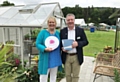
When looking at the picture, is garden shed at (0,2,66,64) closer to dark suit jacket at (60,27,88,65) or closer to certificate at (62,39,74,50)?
dark suit jacket at (60,27,88,65)

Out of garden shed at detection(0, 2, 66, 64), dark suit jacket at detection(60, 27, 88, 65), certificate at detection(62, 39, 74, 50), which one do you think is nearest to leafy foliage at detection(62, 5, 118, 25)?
garden shed at detection(0, 2, 66, 64)

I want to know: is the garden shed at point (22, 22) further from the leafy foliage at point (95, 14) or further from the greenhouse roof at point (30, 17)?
the leafy foliage at point (95, 14)

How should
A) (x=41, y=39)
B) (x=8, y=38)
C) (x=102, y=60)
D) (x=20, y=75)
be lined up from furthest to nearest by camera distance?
(x=8, y=38) < (x=102, y=60) < (x=20, y=75) < (x=41, y=39)

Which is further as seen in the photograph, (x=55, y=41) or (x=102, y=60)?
(x=102, y=60)

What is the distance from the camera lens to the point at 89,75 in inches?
174

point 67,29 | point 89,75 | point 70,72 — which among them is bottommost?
point 89,75

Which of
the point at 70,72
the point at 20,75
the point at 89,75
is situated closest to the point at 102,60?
the point at 89,75

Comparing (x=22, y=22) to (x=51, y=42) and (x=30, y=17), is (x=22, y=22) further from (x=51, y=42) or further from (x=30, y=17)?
(x=51, y=42)

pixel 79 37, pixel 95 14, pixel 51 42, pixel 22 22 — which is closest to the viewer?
pixel 51 42

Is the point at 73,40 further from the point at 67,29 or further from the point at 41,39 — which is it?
the point at 41,39

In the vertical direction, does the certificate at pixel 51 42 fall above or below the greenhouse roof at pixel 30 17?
below

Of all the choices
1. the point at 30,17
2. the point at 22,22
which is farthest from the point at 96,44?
the point at 22,22

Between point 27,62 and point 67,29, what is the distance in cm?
267

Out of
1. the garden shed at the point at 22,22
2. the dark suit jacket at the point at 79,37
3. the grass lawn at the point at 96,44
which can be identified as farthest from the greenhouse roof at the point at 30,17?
the grass lawn at the point at 96,44
